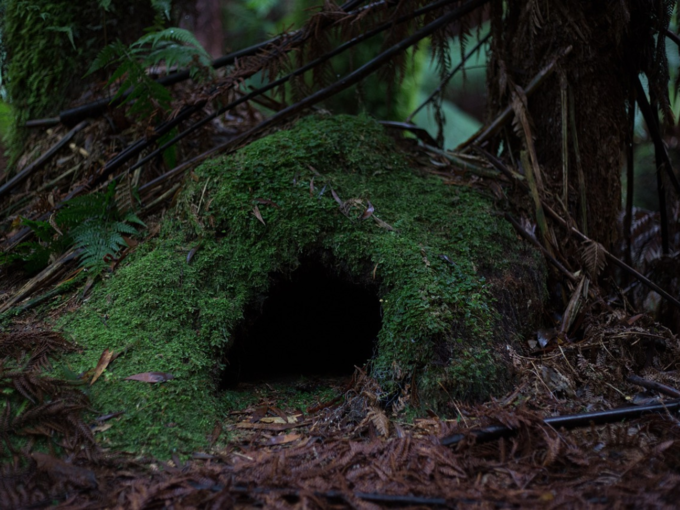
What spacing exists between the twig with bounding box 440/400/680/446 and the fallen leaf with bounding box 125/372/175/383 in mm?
1192

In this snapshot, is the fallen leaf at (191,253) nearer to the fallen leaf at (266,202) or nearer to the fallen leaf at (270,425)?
the fallen leaf at (266,202)

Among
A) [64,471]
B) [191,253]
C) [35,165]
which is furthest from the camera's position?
[35,165]

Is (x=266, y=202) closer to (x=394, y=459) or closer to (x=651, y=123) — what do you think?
(x=394, y=459)

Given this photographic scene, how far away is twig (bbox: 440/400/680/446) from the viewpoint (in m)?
1.85

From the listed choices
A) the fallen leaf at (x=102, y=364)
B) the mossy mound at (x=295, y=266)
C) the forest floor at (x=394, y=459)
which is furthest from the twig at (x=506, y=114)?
the fallen leaf at (x=102, y=364)

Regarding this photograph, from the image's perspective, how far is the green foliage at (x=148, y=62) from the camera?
2.95m

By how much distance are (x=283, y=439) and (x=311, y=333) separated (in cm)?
130

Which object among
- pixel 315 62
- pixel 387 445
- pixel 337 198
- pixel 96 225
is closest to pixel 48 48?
pixel 96 225

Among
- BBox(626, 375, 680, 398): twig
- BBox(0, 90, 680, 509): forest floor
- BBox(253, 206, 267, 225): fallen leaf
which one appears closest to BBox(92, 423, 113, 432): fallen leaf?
BBox(0, 90, 680, 509): forest floor

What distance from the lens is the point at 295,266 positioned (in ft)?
8.82

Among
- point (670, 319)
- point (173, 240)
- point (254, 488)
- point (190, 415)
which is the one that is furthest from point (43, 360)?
point (670, 319)

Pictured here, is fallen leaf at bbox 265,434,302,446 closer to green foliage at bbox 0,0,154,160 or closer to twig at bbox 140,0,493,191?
twig at bbox 140,0,493,191

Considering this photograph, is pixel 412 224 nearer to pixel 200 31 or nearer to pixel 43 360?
pixel 43 360

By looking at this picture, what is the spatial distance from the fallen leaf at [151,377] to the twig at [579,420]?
1192mm
